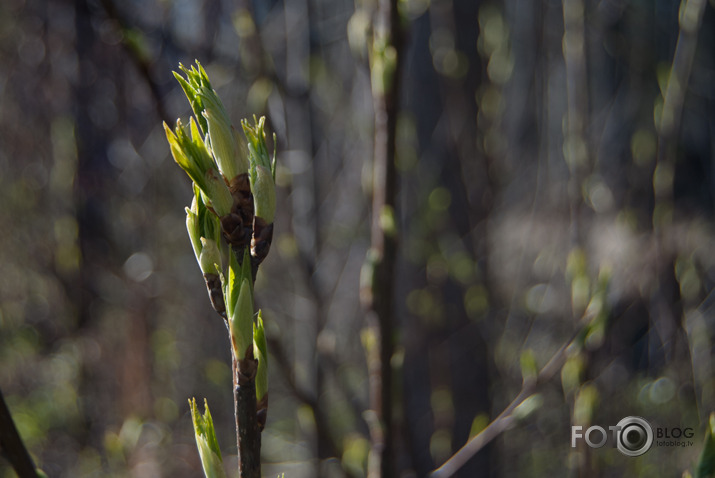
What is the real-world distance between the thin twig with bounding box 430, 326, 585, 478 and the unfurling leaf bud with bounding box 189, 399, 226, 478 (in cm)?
62

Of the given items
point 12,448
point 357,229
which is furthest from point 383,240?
point 357,229

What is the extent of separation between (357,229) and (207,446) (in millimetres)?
2041

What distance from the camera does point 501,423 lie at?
1.11m

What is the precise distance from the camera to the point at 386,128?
86 centimetres

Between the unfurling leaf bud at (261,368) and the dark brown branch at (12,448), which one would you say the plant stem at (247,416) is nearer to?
the unfurling leaf bud at (261,368)

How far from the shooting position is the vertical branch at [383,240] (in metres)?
0.85

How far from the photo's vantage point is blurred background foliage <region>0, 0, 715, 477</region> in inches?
56.4

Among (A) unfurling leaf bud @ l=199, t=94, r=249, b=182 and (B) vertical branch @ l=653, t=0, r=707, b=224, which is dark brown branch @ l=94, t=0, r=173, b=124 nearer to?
(A) unfurling leaf bud @ l=199, t=94, r=249, b=182

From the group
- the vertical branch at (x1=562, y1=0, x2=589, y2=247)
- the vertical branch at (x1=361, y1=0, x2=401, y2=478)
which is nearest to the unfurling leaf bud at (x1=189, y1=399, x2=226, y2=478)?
the vertical branch at (x1=361, y1=0, x2=401, y2=478)

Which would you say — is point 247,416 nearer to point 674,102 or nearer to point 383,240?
point 383,240

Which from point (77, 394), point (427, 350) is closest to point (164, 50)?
point (427, 350)

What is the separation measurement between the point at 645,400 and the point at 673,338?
947 mm

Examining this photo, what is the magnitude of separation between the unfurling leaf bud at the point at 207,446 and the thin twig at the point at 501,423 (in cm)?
62

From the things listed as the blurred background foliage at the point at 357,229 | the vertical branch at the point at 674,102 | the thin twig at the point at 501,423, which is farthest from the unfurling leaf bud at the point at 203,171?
the vertical branch at the point at 674,102
